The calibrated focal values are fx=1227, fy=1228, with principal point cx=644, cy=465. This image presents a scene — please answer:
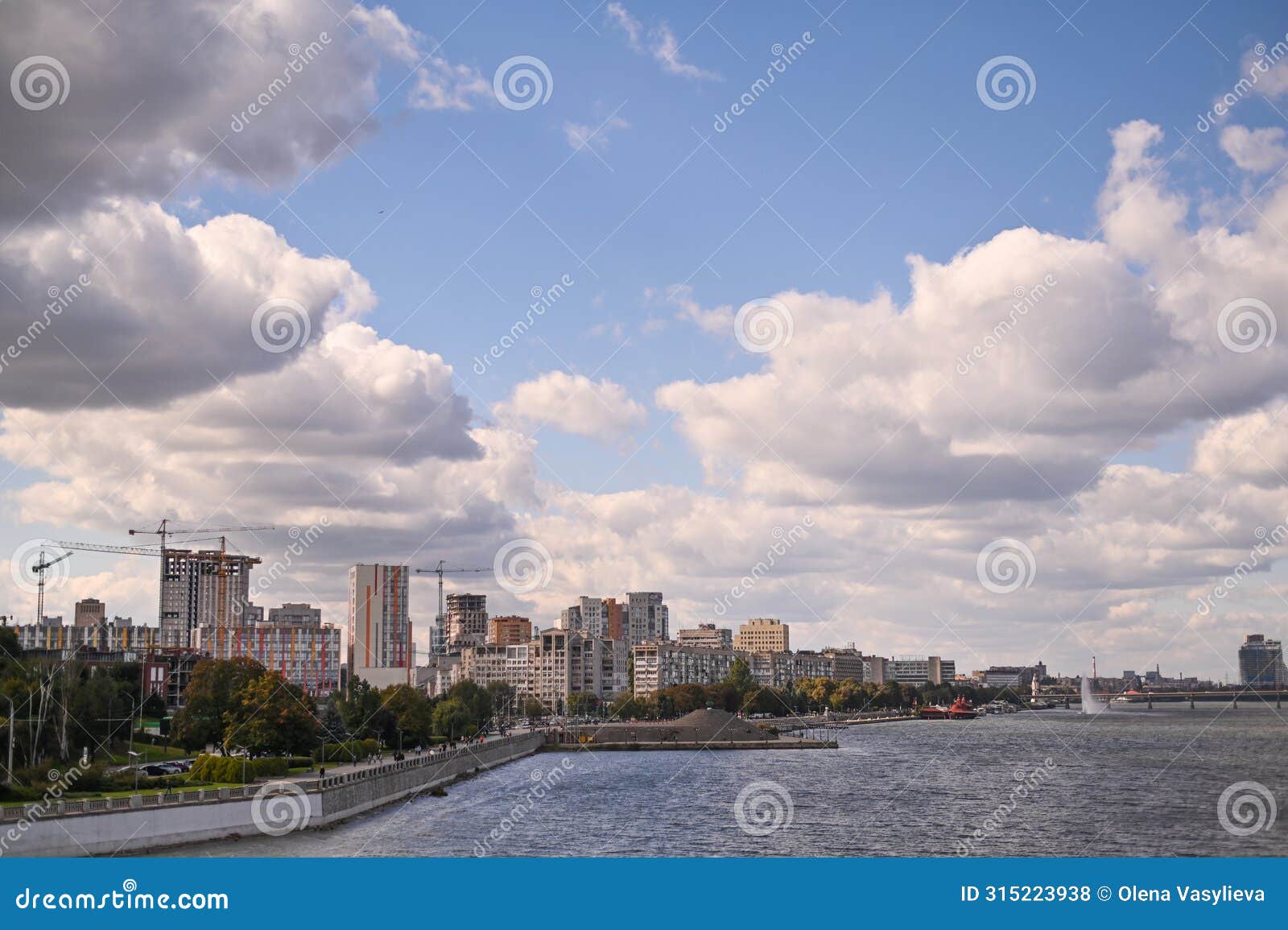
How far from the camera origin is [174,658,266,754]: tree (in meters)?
69.1

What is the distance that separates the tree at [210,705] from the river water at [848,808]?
11.7 metres

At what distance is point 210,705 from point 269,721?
8.71 m

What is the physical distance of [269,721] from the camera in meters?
63.9

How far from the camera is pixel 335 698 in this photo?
106625 mm

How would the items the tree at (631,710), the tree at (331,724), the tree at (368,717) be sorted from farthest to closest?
the tree at (631,710) < the tree at (368,717) < the tree at (331,724)

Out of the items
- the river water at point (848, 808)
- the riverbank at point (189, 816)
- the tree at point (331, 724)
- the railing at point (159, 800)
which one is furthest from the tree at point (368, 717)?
the riverbank at point (189, 816)

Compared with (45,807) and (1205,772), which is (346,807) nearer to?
(45,807)

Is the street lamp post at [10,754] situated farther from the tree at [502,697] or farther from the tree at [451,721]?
the tree at [502,697]

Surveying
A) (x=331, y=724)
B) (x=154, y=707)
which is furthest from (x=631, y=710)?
(x=154, y=707)

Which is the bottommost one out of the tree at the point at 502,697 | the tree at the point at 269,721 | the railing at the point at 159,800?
the tree at the point at 502,697

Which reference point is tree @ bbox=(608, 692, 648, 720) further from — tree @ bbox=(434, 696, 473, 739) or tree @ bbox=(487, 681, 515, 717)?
tree @ bbox=(434, 696, 473, 739)

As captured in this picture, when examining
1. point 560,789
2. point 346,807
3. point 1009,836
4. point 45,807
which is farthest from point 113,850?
point 560,789

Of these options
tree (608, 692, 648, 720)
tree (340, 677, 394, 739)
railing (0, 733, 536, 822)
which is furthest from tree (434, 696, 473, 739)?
tree (608, 692, 648, 720)

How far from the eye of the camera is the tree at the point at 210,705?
227 feet
